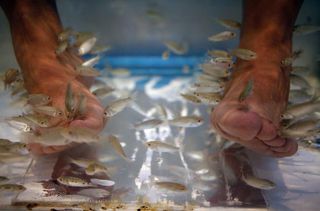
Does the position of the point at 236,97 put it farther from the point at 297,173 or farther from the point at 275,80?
the point at 297,173

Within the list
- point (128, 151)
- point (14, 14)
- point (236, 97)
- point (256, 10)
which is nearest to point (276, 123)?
point (236, 97)

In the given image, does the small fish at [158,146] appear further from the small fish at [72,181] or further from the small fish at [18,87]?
the small fish at [18,87]

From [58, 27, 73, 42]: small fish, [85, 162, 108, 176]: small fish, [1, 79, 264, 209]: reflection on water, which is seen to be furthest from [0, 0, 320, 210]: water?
[58, 27, 73, 42]: small fish

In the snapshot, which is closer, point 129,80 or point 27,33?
point 27,33

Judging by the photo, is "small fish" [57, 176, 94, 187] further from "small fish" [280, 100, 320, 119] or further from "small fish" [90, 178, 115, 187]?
"small fish" [280, 100, 320, 119]

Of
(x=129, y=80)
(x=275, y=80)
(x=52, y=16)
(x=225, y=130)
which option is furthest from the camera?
(x=129, y=80)

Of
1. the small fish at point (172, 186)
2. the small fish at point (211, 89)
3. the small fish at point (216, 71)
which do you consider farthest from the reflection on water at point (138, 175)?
the small fish at point (216, 71)
